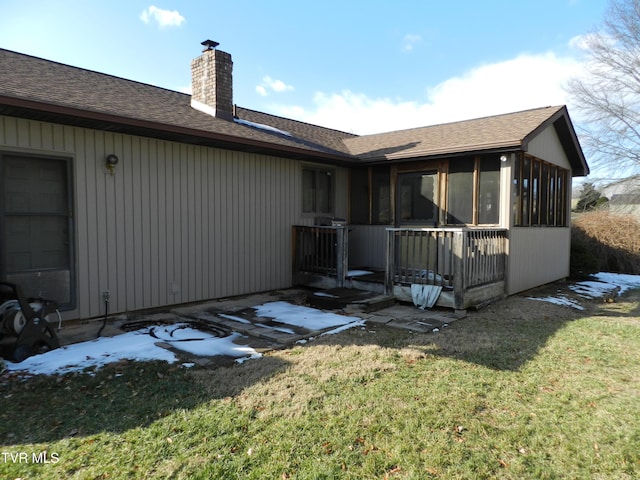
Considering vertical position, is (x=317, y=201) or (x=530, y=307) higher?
(x=317, y=201)

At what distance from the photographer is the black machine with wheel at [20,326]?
4.00 meters

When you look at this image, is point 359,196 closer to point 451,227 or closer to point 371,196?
point 371,196

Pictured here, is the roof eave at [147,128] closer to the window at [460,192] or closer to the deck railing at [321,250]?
the deck railing at [321,250]

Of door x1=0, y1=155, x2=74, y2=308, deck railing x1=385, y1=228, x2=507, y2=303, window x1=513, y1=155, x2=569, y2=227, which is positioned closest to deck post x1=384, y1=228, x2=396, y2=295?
deck railing x1=385, y1=228, x2=507, y2=303

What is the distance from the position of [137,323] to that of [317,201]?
15.3ft

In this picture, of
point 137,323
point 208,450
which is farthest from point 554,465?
point 137,323

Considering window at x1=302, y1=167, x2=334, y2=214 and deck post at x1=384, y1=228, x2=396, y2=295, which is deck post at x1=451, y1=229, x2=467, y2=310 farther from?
window at x1=302, y1=167, x2=334, y2=214

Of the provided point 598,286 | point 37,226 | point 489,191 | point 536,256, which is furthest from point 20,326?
point 598,286

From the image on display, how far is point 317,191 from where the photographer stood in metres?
9.06

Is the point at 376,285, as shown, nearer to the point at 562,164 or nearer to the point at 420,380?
the point at 420,380

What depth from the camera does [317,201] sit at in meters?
9.09

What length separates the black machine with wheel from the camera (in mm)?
3998

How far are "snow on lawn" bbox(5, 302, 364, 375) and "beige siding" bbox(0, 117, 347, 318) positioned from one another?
1.14 m

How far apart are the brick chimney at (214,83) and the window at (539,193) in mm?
5757
